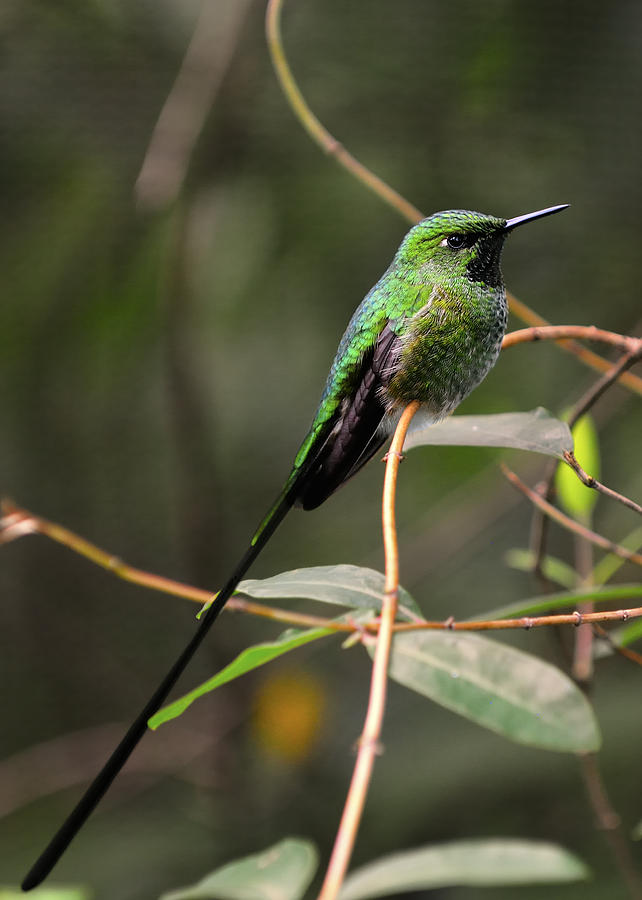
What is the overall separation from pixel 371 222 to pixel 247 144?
0.46 m

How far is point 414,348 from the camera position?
111 centimetres

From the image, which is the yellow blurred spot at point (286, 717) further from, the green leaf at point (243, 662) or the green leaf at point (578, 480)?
the green leaf at point (243, 662)

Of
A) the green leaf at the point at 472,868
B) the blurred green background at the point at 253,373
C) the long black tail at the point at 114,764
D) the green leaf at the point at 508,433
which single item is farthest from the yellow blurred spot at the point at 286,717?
the green leaf at the point at 472,868

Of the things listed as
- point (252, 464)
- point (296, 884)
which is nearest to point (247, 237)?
point (252, 464)

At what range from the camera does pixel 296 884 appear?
0.66 metres

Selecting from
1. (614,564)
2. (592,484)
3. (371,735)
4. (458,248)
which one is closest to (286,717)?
(614,564)

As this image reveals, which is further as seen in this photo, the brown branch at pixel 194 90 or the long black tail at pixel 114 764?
the brown branch at pixel 194 90

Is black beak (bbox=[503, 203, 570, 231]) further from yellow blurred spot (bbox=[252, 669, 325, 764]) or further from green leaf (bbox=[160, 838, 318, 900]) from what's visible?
yellow blurred spot (bbox=[252, 669, 325, 764])

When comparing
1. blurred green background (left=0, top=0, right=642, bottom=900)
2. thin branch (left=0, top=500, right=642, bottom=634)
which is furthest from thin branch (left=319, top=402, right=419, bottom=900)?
blurred green background (left=0, top=0, right=642, bottom=900)

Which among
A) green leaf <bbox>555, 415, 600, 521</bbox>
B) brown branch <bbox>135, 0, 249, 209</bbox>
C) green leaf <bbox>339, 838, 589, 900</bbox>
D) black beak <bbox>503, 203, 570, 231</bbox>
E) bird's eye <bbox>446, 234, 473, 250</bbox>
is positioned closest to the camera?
green leaf <bbox>339, 838, 589, 900</bbox>

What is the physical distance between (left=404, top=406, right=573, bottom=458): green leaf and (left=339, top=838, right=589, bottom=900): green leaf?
0.33 m

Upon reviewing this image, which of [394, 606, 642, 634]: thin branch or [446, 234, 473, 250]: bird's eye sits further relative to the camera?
[446, 234, 473, 250]: bird's eye

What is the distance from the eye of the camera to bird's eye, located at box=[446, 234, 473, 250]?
118cm

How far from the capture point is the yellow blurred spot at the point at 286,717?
2.86 metres
